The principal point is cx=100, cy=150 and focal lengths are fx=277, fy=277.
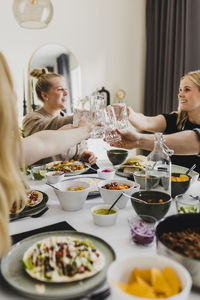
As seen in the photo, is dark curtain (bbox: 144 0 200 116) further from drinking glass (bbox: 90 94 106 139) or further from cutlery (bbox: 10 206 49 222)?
cutlery (bbox: 10 206 49 222)

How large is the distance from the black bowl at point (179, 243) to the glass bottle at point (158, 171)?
35 cm

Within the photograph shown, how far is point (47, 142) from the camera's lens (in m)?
1.27

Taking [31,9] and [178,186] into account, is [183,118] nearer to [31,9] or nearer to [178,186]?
[178,186]

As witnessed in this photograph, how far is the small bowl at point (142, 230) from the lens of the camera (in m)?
0.89

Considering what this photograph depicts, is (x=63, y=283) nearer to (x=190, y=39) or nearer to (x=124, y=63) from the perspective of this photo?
(x=190, y=39)

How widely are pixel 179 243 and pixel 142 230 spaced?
0.16 meters

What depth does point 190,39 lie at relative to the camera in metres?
3.60

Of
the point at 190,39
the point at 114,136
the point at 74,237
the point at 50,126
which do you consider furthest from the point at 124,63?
the point at 74,237

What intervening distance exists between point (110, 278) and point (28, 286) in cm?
22

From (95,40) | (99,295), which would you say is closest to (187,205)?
(99,295)

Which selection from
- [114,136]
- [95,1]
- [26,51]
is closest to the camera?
[114,136]

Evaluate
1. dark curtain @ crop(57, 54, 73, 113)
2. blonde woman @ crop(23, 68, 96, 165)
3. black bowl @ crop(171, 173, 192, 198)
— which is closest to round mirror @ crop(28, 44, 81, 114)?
dark curtain @ crop(57, 54, 73, 113)

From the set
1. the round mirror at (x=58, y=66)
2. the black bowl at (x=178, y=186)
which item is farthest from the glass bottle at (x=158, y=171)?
the round mirror at (x=58, y=66)

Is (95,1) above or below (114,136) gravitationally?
above
